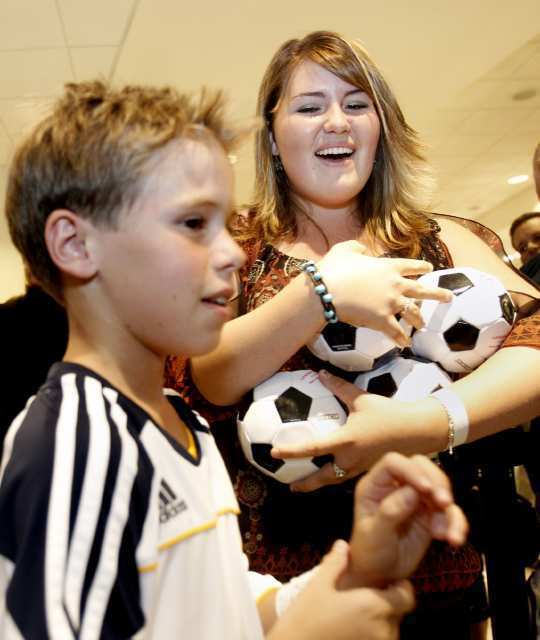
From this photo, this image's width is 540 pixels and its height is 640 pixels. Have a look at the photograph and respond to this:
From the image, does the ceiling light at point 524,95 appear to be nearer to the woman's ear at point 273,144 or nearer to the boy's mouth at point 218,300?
the woman's ear at point 273,144

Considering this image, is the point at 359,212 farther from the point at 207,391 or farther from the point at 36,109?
the point at 36,109

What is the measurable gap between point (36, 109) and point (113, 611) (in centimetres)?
53

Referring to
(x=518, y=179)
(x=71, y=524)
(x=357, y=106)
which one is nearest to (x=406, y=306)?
(x=357, y=106)

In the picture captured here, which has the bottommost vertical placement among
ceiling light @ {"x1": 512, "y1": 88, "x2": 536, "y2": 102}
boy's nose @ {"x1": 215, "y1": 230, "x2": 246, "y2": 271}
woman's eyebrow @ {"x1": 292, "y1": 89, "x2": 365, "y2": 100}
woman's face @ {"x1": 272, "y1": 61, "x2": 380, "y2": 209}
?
boy's nose @ {"x1": 215, "y1": 230, "x2": 246, "y2": 271}

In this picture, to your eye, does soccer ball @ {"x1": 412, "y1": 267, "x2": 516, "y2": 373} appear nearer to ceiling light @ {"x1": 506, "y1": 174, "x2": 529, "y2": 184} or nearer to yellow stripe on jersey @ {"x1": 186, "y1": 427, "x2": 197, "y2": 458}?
yellow stripe on jersey @ {"x1": 186, "y1": 427, "x2": 197, "y2": 458}

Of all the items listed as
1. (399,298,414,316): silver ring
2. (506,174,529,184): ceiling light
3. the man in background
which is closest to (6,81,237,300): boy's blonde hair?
(399,298,414,316): silver ring

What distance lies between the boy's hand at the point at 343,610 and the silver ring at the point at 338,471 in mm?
341

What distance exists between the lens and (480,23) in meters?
3.59

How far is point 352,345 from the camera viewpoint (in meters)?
1.03

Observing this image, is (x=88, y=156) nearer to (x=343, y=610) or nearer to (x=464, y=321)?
(x=343, y=610)

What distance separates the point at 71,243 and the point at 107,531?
28 centimetres

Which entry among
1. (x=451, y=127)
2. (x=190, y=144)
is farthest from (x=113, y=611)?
(x=451, y=127)

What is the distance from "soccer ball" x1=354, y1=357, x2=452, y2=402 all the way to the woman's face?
1.08ft

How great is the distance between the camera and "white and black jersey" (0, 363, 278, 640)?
0.52 metres
